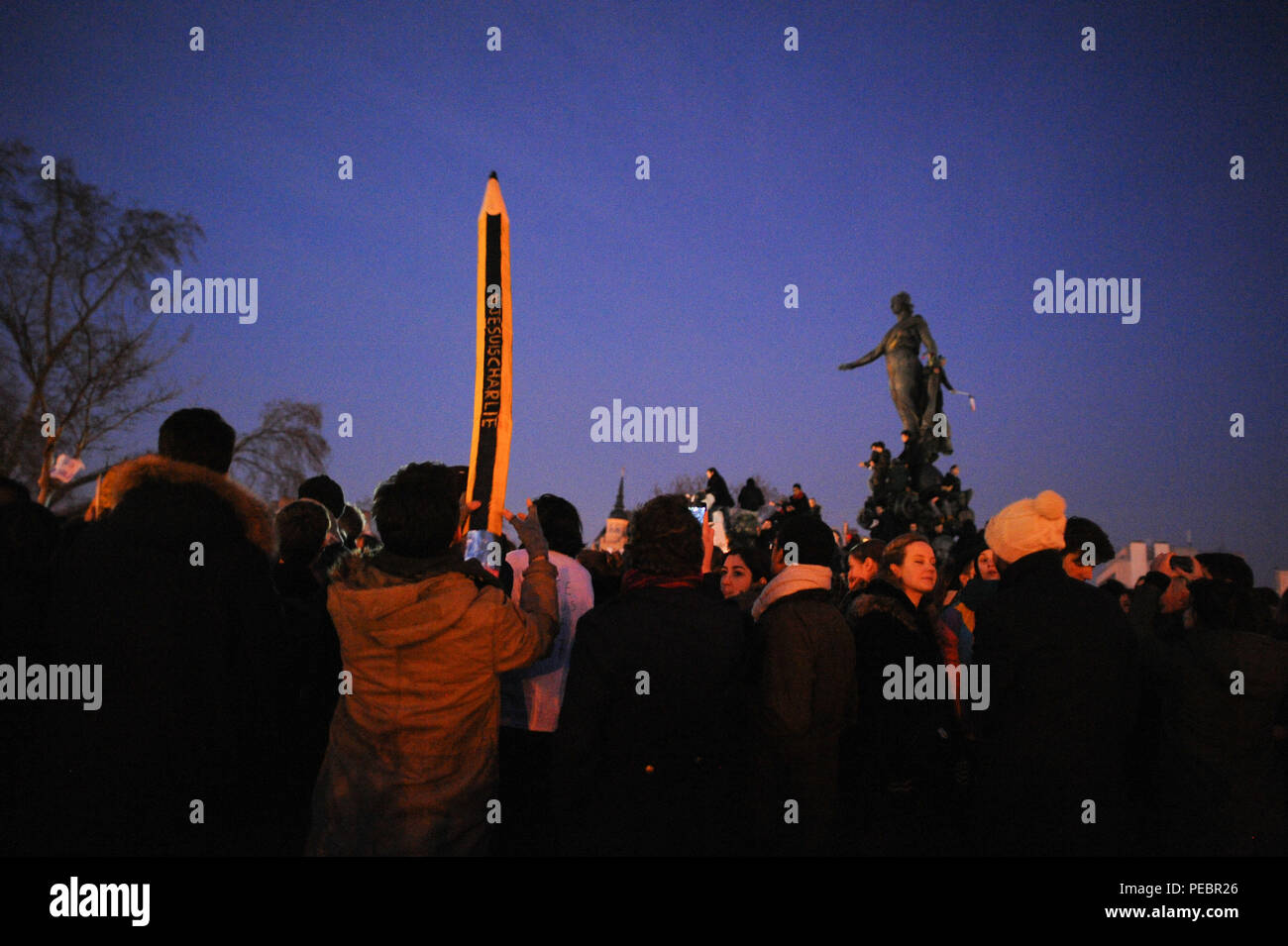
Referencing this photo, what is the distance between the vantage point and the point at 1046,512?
3203mm

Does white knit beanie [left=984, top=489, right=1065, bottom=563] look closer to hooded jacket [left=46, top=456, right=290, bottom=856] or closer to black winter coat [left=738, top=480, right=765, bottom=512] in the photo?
hooded jacket [left=46, top=456, right=290, bottom=856]

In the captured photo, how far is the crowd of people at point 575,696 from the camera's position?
250 centimetres

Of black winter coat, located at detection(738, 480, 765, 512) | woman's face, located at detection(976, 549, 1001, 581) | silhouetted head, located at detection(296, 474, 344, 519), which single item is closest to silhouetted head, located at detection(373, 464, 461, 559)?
silhouetted head, located at detection(296, 474, 344, 519)

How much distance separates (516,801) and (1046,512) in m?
2.34

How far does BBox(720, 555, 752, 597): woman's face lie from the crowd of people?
62.5 inches

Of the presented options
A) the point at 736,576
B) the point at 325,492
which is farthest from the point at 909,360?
the point at 325,492

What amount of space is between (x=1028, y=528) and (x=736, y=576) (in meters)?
2.33

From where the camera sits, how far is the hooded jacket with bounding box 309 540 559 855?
2.64 metres

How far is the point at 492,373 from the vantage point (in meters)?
11.4

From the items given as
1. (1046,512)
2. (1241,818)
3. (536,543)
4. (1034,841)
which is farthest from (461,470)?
(1241,818)

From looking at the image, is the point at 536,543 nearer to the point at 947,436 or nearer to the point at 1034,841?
the point at 1034,841

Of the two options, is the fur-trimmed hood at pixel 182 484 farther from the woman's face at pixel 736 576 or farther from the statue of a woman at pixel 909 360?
the statue of a woman at pixel 909 360

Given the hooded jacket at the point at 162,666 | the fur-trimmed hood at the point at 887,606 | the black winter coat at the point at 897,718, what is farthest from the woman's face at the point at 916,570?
the hooded jacket at the point at 162,666
